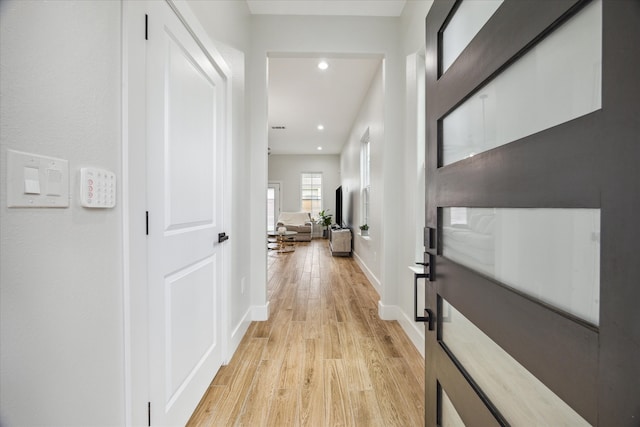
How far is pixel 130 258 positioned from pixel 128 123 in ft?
1.55

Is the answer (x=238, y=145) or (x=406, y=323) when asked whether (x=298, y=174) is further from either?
(x=406, y=323)

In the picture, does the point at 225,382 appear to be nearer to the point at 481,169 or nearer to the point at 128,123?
the point at 128,123

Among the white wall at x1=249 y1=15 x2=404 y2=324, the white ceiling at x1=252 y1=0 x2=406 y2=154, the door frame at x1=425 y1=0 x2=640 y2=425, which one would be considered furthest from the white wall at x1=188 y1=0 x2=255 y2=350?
the door frame at x1=425 y1=0 x2=640 y2=425

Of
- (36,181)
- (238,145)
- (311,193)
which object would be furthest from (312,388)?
(311,193)

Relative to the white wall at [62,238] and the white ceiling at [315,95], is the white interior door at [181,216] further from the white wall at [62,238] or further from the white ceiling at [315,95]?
the white ceiling at [315,95]

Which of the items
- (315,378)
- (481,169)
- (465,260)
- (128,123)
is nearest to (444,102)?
(481,169)

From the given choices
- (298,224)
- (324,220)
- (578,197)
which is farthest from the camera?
(324,220)

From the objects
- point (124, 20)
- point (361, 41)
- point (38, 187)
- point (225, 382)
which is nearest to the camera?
point (38, 187)

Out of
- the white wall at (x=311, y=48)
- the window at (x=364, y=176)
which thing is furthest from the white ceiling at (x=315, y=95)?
the window at (x=364, y=176)

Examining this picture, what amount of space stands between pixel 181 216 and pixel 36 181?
2.34 feet

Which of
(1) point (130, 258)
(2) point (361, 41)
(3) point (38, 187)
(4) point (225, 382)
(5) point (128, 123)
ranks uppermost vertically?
(2) point (361, 41)

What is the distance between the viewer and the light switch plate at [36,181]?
0.61m

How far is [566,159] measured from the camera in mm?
489

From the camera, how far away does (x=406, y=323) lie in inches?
97.7
